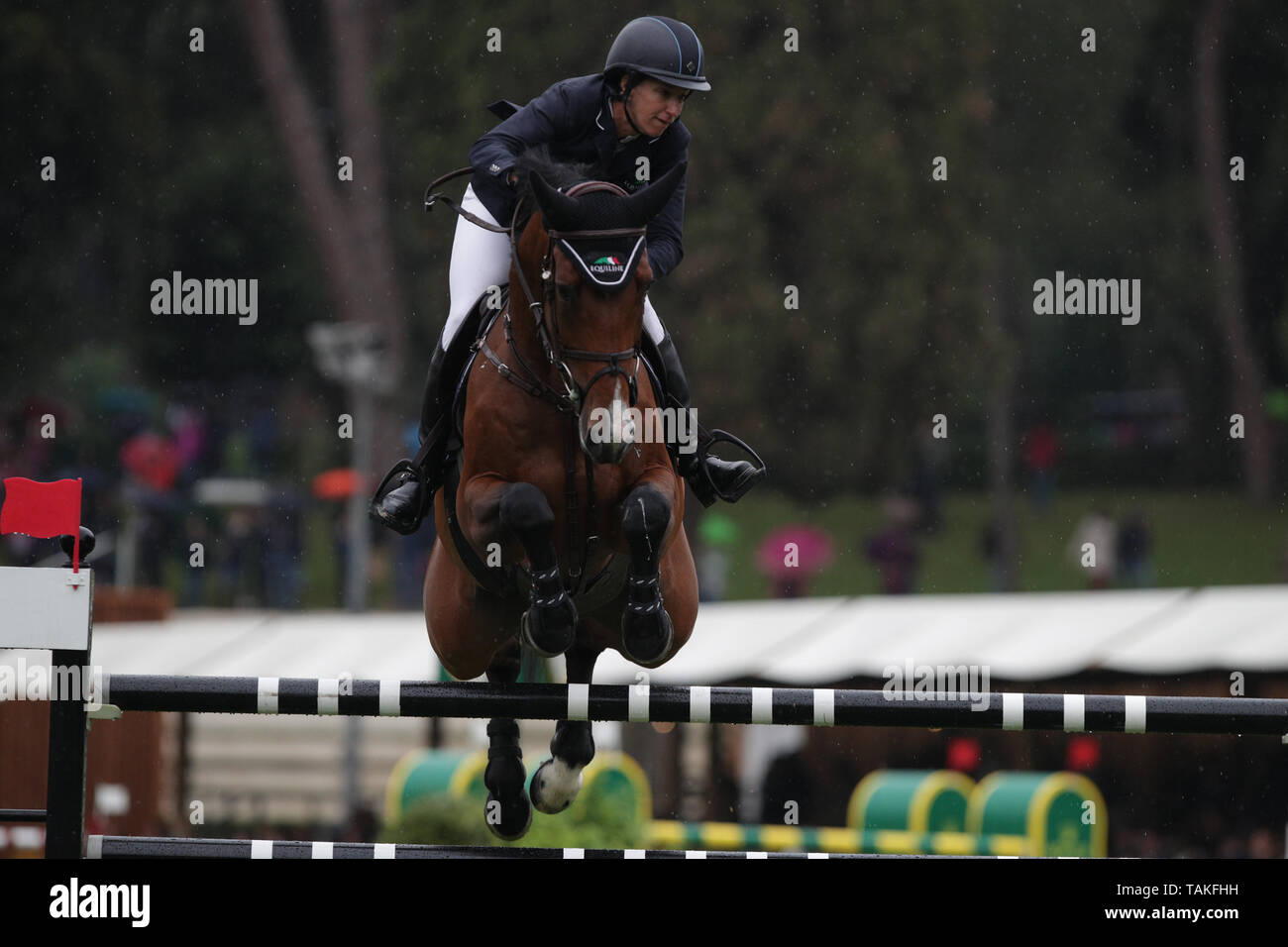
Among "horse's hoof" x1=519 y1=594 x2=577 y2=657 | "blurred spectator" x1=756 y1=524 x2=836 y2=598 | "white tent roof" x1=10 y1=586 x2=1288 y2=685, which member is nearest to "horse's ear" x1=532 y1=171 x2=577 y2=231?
"horse's hoof" x1=519 y1=594 x2=577 y2=657

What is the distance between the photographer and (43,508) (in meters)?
4.95

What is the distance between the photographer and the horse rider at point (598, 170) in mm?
5383

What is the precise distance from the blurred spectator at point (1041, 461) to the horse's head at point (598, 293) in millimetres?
24583

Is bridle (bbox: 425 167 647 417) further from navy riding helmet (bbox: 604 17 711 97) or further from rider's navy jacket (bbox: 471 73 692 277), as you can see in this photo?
navy riding helmet (bbox: 604 17 711 97)

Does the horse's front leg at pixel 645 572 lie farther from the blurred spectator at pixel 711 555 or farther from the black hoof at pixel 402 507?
the blurred spectator at pixel 711 555

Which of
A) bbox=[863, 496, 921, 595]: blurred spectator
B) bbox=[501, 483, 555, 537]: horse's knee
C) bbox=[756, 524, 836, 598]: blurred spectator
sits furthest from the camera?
bbox=[756, 524, 836, 598]: blurred spectator

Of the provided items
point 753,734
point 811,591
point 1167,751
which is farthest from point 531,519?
point 811,591

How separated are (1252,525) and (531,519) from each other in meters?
28.0

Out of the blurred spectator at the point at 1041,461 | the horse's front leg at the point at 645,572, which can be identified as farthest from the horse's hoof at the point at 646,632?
the blurred spectator at the point at 1041,461

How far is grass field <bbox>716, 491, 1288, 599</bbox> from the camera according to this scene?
88.2ft

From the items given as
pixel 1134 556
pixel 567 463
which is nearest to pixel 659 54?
pixel 567 463

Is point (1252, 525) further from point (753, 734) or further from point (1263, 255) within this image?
point (753, 734)

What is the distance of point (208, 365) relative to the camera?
28.2 meters

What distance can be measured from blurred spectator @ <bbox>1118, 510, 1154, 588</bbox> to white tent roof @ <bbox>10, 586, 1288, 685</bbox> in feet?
34.3
